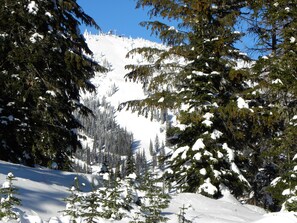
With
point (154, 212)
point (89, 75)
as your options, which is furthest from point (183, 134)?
point (154, 212)

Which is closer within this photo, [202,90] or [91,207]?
[91,207]

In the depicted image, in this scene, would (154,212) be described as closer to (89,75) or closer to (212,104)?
(212,104)

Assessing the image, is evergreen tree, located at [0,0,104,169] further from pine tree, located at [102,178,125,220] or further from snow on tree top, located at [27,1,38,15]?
pine tree, located at [102,178,125,220]

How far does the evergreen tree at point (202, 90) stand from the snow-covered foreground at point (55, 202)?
1949mm

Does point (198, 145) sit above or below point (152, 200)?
above

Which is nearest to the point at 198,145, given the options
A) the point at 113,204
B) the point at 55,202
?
the point at 113,204

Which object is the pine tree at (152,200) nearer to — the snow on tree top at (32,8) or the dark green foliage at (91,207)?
the dark green foliage at (91,207)

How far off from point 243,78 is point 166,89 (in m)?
2.60

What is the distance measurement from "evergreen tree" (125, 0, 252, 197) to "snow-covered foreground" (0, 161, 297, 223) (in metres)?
1.95

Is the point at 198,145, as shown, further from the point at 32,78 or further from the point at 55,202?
the point at 55,202

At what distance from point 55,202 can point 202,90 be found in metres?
7.58

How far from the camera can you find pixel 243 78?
12383 mm

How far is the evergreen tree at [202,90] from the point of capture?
37.2 feet

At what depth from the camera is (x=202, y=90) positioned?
12070mm
